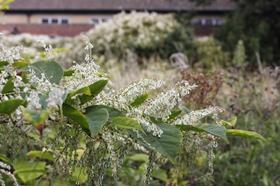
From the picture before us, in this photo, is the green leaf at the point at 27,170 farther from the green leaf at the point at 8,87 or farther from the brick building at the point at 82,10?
the brick building at the point at 82,10

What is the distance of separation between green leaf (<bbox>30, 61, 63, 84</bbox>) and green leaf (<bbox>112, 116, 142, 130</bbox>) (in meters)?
0.18

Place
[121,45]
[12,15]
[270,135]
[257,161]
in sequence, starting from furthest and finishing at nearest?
[12,15]
[121,45]
[270,135]
[257,161]

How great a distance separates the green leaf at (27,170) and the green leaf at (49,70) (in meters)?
0.69

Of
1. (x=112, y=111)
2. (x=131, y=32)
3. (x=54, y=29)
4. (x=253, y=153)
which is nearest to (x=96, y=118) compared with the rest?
(x=112, y=111)

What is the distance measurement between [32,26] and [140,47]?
1660cm

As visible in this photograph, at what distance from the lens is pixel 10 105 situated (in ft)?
4.44

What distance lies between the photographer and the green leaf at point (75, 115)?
1.37m

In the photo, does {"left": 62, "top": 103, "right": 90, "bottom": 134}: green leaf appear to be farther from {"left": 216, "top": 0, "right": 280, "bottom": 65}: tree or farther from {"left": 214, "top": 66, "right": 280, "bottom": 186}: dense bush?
{"left": 216, "top": 0, "right": 280, "bottom": 65}: tree

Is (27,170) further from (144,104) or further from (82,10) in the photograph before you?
(82,10)

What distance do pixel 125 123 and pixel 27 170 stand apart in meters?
0.87

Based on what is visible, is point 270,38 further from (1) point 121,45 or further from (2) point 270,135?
(2) point 270,135

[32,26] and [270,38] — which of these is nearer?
[270,38]

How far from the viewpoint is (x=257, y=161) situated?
4.21 metres

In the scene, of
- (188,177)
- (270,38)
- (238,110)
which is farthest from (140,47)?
(188,177)
